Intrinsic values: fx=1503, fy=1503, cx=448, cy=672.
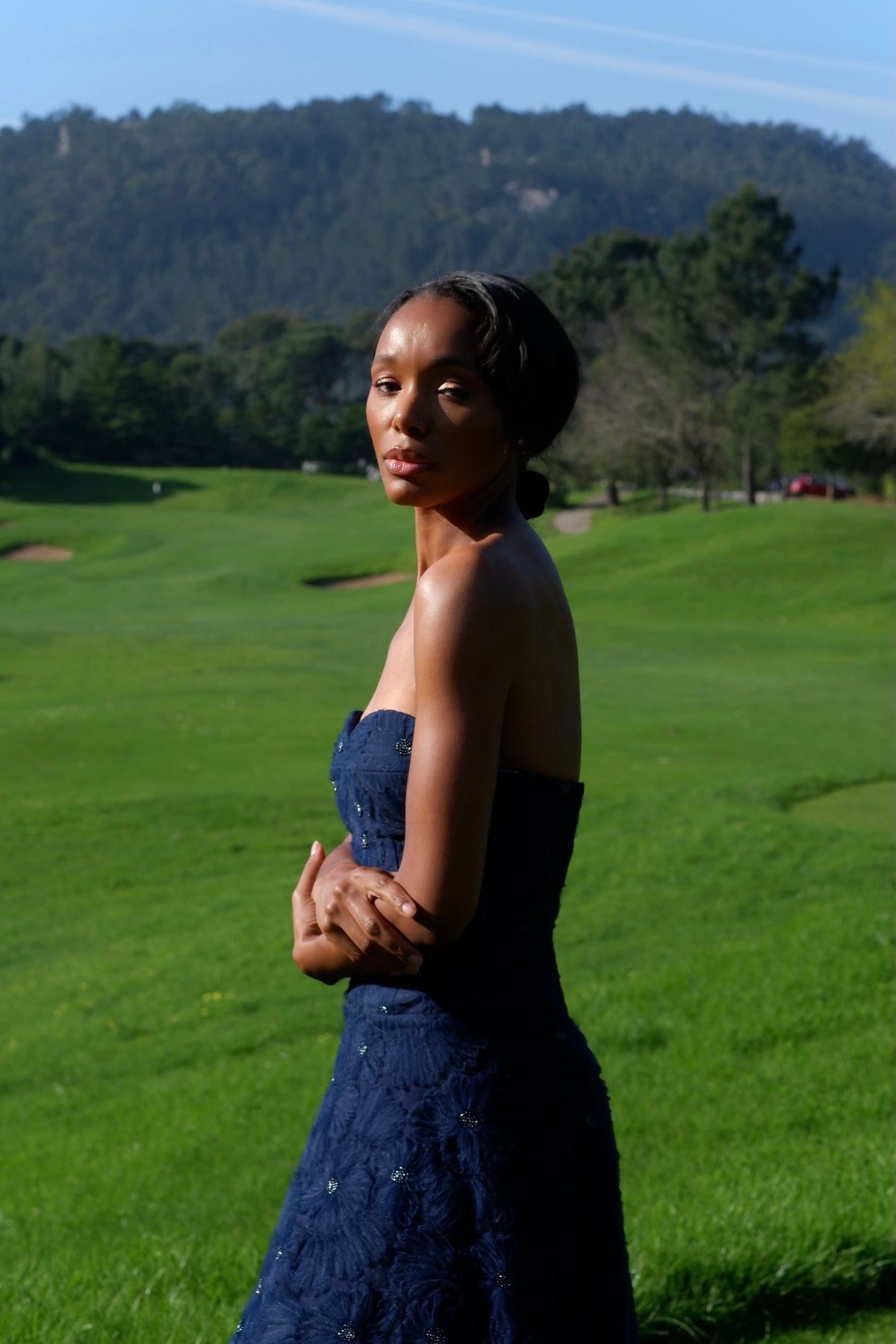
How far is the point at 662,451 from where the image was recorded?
178 feet

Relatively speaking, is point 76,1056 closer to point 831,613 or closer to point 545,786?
point 545,786

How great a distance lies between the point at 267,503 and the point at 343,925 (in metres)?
62.3

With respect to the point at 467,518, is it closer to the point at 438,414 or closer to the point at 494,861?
the point at 438,414

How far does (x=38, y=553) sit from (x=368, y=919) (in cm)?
4826

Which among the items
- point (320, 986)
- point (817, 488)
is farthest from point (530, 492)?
point (817, 488)

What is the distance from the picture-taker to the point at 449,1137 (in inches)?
77.6

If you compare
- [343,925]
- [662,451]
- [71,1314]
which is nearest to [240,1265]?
[71,1314]

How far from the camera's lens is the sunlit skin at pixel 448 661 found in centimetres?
190

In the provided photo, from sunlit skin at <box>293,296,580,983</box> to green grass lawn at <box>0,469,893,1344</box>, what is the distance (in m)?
2.04

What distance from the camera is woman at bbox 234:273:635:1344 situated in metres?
1.92

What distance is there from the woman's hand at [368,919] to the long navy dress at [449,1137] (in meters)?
0.04

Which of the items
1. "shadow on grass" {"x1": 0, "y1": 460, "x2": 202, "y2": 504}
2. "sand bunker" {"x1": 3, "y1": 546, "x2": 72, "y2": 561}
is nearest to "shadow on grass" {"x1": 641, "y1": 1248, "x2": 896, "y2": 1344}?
"sand bunker" {"x1": 3, "y1": 546, "x2": 72, "y2": 561}

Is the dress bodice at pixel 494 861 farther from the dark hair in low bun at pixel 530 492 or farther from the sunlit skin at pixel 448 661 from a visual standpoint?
the dark hair in low bun at pixel 530 492

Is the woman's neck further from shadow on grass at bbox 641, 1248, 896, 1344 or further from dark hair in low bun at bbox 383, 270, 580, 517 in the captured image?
shadow on grass at bbox 641, 1248, 896, 1344
